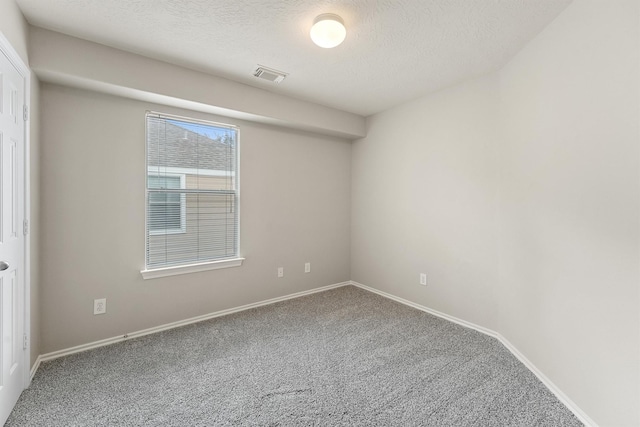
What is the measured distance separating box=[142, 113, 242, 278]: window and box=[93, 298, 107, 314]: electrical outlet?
36cm

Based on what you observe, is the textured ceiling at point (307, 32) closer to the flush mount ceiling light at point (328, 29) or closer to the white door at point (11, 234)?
the flush mount ceiling light at point (328, 29)

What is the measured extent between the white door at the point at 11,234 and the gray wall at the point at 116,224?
471 millimetres

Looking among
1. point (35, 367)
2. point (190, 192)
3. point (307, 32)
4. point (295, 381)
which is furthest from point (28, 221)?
point (307, 32)

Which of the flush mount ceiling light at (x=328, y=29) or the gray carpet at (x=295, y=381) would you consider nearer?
the gray carpet at (x=295, y=381)

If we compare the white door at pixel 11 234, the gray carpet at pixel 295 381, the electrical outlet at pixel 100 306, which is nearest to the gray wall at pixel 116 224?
the electrical outlet at pixel 100 306

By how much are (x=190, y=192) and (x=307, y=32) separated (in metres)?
1.89

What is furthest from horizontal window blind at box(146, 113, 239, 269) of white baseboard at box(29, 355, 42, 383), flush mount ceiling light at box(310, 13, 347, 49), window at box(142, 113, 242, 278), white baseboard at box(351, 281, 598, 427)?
white baseboard at box(351, 281, 598, 427)

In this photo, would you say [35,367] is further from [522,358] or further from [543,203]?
[543,203]

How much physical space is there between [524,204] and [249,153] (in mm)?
2736

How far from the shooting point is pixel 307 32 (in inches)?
82.0

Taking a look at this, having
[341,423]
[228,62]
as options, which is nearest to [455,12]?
[228,62]

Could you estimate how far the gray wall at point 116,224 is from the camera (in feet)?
7.48

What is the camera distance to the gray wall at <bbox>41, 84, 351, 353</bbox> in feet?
7.48

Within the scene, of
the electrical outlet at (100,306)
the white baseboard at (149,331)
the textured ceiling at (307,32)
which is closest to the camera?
the textured ceiling at (307,32)
